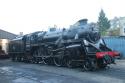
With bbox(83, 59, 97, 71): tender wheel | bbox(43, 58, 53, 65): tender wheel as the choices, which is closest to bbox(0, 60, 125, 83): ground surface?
bbox(83, 59, 97, 71): tender wheel

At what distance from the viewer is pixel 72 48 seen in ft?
60.7

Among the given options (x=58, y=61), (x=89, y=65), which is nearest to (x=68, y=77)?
(x=89, y=65)

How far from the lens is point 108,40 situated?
29.3 m

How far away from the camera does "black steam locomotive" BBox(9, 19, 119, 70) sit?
56.0 feet

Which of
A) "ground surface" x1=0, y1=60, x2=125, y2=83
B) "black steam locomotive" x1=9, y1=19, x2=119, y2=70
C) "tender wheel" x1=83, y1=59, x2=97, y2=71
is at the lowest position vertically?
"ground surface" x1=0, y1=60, x2=125, y2=83

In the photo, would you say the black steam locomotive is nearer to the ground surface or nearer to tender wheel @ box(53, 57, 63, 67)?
tender wheel @ box(53, 57, 63, 67)

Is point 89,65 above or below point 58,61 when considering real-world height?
below

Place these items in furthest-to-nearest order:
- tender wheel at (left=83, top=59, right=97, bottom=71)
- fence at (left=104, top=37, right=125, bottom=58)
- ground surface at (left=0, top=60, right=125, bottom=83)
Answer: fence at (left=104, top=37, right=125, bottom=58)
tender wheel at (left=83, top=59, right=97, bottom=71)
ground surface at (left=0, top=60, right=125, bottom=83)

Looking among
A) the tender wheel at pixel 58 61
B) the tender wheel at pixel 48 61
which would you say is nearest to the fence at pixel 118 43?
the tender wheel at pixel 48 61

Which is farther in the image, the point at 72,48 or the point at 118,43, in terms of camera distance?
the point at 118,43

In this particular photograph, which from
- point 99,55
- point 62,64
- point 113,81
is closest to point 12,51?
point 62,64

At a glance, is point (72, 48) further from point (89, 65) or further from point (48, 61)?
point (48, 61)

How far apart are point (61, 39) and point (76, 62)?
10.3 ft

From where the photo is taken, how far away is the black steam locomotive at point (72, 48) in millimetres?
17062
